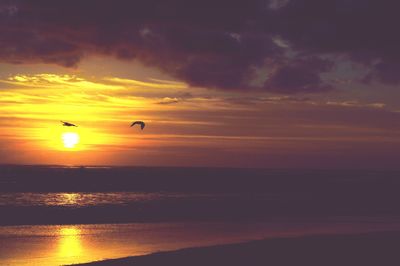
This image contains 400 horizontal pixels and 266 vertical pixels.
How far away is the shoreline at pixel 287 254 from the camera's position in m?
18.1

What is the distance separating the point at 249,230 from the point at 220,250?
866 cm

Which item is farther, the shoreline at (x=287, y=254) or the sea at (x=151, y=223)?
the sea at (x=151, y=223)

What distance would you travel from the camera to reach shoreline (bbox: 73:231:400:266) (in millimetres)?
18094

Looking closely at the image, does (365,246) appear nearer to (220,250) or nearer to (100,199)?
(220,250)

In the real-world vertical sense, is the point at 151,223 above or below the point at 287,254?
above

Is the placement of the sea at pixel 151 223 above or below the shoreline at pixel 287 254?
above

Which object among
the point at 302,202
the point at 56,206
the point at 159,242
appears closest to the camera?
the point at 159,242

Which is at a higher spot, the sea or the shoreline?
the sea

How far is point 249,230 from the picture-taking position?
2875 centimetres

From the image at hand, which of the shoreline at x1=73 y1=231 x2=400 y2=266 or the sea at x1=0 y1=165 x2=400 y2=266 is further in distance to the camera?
the sea at x1=0 y1=165 x2=400 y2=266

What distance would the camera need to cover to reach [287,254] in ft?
65.0

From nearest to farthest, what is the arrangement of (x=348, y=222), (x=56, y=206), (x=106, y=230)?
1. (x=106, y=230)
2. (x=348, y=222)
3. (x=56, y=206)

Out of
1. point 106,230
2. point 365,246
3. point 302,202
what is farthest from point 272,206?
point 365,246

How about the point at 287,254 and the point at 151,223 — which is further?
the point at 151,223
